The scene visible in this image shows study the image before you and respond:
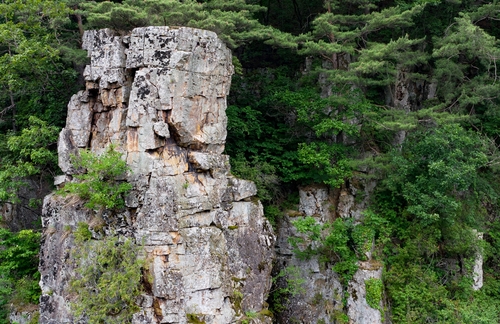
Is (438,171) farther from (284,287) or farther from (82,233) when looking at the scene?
(82,233)

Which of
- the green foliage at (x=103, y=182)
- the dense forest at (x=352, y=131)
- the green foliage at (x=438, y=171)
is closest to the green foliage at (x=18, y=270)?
the dense forest at (x=352, y=131)

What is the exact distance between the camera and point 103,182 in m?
11.3

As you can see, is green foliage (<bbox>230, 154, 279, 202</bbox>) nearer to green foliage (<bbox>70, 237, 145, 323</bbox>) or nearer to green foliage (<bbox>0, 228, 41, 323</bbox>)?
green foliage (<bbox>70, 237, 145, 323</bbox>)

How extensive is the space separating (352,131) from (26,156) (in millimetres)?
11071

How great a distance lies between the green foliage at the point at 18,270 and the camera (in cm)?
1305

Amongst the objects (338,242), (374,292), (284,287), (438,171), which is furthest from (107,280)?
(438,171)

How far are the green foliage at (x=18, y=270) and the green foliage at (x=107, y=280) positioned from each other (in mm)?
3059

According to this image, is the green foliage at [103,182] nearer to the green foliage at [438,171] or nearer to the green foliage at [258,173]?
the green foliage at [258,173]

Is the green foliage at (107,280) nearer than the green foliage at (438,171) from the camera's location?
Yes

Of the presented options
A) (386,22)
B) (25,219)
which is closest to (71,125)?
(25,219)

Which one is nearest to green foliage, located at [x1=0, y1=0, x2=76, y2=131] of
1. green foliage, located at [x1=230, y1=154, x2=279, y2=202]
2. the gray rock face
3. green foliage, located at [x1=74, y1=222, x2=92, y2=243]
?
the gray rock face

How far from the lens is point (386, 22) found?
14070 mm

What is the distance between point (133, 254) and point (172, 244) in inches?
40.9

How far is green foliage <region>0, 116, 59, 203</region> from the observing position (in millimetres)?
13359
